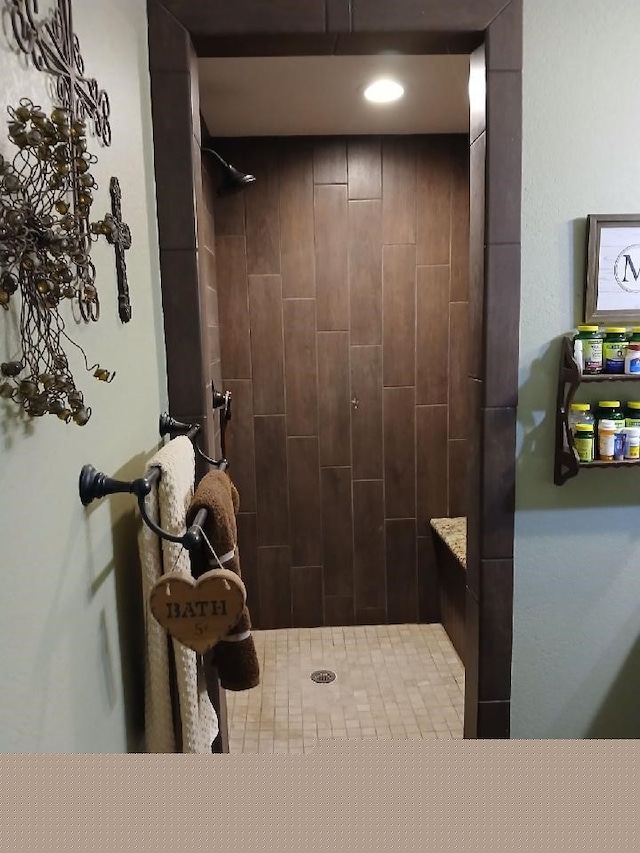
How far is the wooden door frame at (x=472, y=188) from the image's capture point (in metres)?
1.21

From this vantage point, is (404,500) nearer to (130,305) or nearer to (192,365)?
(192,365)

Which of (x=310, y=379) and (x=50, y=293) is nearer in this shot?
(x=50, y=293)

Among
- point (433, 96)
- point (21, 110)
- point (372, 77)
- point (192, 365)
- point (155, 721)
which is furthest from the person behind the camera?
point (433, 96)

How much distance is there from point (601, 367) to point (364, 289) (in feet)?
4.36

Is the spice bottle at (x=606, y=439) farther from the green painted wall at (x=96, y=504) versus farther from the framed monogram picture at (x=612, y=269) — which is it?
the green painted wall at (x=96, y=504)

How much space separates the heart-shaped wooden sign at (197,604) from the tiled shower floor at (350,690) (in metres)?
1.23

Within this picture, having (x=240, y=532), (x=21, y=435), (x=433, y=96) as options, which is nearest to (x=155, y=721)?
(x=21, y=435)

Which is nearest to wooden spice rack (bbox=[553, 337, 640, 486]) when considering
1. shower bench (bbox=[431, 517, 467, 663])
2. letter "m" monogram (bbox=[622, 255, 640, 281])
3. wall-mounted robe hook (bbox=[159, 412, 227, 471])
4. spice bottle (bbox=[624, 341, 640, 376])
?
spice bottle (bbox=[624, 341, 640, 376])

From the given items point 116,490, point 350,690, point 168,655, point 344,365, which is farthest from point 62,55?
point 350,690

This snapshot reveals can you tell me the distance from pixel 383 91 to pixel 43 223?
179 centimetres

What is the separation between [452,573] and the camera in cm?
249

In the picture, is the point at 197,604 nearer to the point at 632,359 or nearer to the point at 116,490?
the point at 116,490

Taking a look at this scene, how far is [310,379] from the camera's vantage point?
253 centimetres

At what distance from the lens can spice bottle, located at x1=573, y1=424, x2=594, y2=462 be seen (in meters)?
1.33
